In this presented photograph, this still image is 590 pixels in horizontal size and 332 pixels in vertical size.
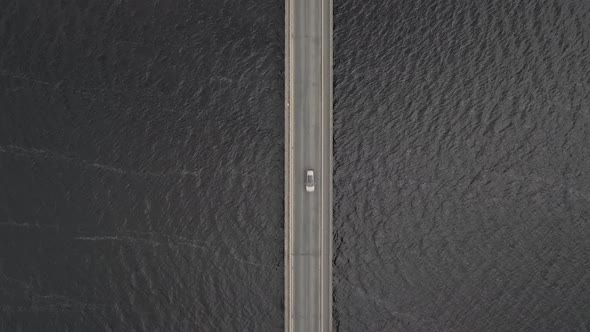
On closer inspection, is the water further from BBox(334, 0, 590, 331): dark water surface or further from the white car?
the white car

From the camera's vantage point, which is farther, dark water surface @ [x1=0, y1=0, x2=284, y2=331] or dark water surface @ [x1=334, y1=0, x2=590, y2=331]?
dark water surface @ [x1=334, y1=0, x2=590, y2=331]

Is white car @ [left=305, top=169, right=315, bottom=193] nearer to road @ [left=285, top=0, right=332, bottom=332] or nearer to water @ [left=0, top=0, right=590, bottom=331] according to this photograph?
road @ [left=285, top=0, right=332, bottom=332]

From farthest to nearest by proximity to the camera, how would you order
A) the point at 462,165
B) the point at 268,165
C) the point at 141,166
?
the point at 462,165 < the point at 268,165 < the point at 141,166

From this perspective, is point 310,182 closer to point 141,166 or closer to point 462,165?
point 462,165

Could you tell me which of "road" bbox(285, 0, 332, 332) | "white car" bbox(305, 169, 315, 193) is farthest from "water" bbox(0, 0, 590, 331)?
"white car" bbox(305, 169, 315, 193)

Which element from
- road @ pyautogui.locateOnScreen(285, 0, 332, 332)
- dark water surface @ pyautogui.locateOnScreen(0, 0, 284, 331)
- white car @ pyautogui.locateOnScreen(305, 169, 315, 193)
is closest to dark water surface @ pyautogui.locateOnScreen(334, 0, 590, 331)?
road @ pyautogui.locateOnScreen(285, 0, 332, 332)

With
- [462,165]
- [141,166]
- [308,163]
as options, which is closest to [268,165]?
[308,163]

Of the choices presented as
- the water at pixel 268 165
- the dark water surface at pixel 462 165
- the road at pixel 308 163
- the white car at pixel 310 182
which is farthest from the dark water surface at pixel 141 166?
the dark water surface at pixel 462 165
